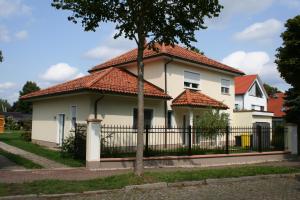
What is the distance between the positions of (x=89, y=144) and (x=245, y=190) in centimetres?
564

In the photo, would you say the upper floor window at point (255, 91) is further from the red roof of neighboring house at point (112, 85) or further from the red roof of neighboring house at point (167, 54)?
the red roof of neighboring house at point (112, 85)

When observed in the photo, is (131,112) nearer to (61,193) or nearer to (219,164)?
(219,164)

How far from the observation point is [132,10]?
1143 cm


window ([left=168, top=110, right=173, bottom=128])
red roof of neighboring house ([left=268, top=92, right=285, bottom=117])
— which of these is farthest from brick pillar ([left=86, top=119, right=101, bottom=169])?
red roof of neighboring house ([left=268, top=92, right=285, bottom=117])

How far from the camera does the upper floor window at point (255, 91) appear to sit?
147 ft

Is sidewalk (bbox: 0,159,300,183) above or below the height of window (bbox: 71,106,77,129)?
below

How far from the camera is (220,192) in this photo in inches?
384

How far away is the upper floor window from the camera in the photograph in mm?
44812

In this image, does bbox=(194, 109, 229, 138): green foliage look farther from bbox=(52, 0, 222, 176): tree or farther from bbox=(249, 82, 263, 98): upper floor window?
bbox=(249, 82, 263, 98): upper floor window

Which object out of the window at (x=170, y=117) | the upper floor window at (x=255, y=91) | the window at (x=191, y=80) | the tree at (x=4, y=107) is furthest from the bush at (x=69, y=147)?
the tree at (x=4, y=107)

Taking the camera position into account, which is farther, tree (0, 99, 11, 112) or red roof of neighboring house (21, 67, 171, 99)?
tree (0, 99, 11, 112)

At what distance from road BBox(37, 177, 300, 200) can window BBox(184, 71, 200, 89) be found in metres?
12.1

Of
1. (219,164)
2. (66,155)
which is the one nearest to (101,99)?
(66,155)

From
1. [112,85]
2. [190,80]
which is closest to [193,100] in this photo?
[190,80]
